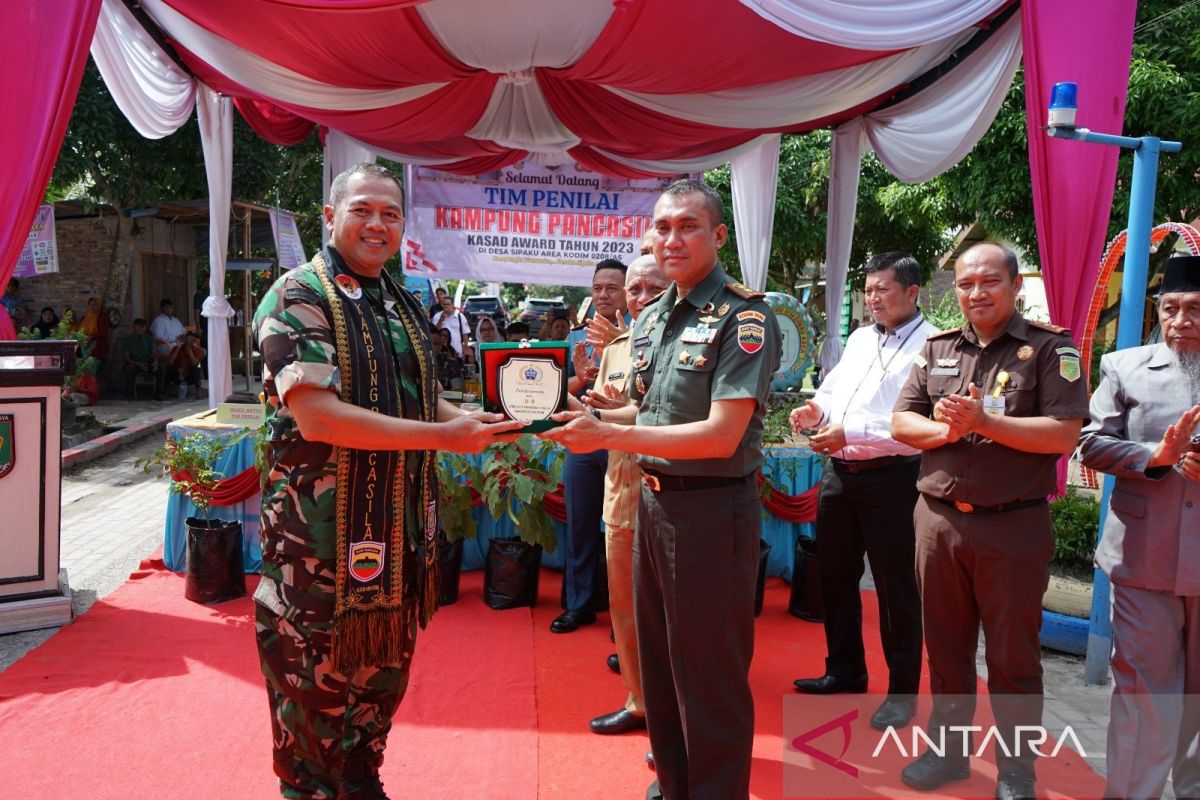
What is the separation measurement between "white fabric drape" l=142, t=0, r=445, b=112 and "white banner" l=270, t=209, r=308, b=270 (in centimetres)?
599

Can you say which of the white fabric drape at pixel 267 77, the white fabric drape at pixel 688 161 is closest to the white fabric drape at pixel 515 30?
the white fabric drape at pixel 267 77

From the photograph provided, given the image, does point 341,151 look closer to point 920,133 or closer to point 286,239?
point 920,133

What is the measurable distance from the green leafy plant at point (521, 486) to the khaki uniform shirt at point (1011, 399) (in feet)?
7.34

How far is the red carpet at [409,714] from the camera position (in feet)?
8.93

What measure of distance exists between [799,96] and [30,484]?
517cm

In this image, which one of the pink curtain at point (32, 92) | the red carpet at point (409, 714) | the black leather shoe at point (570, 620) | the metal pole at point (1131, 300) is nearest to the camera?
the red carpet at point (409, 714)

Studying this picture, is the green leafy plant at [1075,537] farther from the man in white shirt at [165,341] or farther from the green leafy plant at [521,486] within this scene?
the man in white shirt at [165,341]

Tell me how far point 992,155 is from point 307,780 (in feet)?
31.2

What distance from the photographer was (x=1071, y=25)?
156 inches

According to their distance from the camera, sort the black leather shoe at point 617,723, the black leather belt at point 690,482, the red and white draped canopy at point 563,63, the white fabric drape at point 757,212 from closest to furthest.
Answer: the black leather belt at point 690,482
the black leather shoe at point 617,723
the red and white draped canopy at point 563,63
the white fabric drape at point 757,212

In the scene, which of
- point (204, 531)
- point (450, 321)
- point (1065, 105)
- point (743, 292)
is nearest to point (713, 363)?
point (743, 292)

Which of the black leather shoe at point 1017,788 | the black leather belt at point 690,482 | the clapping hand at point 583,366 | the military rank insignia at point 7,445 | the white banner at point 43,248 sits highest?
the white banner at point 43,248

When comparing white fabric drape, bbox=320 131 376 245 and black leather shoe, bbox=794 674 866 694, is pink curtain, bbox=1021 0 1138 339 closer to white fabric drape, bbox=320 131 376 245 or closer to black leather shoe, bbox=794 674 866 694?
black leather shoe, bbox=794 674 866 694

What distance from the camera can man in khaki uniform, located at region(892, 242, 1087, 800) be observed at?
95.0 inches
